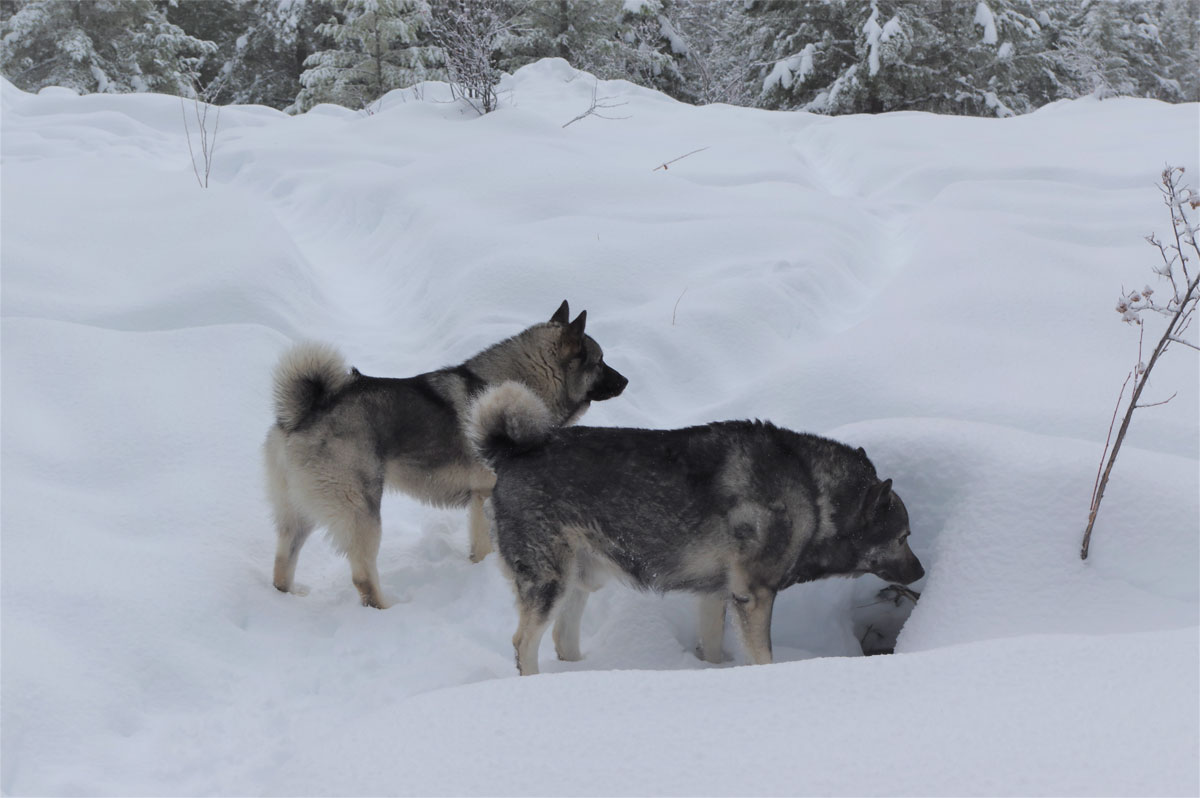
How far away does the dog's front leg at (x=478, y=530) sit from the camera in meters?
4.18

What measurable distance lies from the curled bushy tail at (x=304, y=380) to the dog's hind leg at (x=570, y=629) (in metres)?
1.40

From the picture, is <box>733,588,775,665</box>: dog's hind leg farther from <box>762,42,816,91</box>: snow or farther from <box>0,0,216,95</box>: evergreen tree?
<box>0,0,216,95</box>: evergreen tree

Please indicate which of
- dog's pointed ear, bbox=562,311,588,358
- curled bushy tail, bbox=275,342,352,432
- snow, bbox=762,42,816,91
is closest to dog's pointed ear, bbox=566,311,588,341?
dog's pointed ear, bbox=562,311,588,358

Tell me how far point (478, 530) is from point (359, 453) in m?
0.76

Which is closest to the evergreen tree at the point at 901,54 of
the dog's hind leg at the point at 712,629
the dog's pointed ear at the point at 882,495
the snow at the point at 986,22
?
the snow at the point at 986,22

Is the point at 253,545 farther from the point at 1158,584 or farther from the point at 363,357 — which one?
the point at 1158,584

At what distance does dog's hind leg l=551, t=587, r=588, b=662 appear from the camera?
355 centimetres

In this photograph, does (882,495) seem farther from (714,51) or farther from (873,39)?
(714,51)

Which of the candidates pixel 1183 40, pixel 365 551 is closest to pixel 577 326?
pixel 365 551

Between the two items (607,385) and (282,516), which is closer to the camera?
(282,516)

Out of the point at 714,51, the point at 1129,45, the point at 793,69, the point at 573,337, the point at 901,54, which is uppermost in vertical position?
the point at 1129,45

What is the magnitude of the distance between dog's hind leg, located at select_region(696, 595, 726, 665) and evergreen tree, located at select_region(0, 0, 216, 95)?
2309 centimetres

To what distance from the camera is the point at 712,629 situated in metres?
3.73

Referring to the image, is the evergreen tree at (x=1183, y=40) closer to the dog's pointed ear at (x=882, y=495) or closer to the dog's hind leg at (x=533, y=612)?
the dog's pointed ear at (x=882, y=495)
